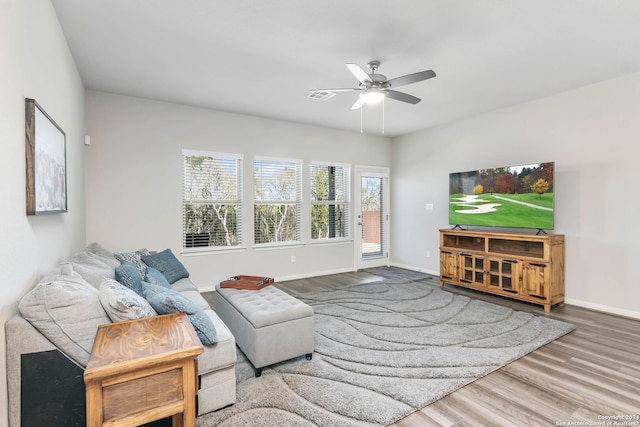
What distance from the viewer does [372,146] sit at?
662cm

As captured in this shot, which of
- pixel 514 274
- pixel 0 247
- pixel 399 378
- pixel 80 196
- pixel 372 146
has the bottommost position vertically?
pixel 399 378

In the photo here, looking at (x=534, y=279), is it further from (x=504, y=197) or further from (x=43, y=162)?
(x=43, y=162)

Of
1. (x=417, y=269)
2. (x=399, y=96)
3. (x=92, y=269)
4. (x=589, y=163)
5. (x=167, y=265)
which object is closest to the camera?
(x=92, y=269)

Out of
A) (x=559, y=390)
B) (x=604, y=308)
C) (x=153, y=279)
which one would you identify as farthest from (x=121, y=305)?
(x=604, y=308)

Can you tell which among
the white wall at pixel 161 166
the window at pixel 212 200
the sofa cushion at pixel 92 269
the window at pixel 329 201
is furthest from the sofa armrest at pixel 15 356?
the window at pixel 329 201

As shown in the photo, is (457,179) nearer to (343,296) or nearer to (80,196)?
(343,296)

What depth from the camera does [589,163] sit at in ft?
13.2

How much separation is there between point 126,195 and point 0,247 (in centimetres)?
321

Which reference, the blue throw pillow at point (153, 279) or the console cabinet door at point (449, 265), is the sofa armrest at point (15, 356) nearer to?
the blue throw pillow at point (153, 279)

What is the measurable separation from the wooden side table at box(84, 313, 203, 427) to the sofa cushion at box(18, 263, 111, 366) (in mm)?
114

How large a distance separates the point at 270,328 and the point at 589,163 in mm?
4403

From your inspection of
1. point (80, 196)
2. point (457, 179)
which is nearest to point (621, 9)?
point (457, 179)

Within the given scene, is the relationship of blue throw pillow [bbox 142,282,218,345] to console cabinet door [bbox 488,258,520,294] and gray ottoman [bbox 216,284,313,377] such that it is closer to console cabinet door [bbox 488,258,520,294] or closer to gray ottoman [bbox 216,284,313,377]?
gray ottoman [bbox 216,284,313,377]

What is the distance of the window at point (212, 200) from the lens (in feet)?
15.6
